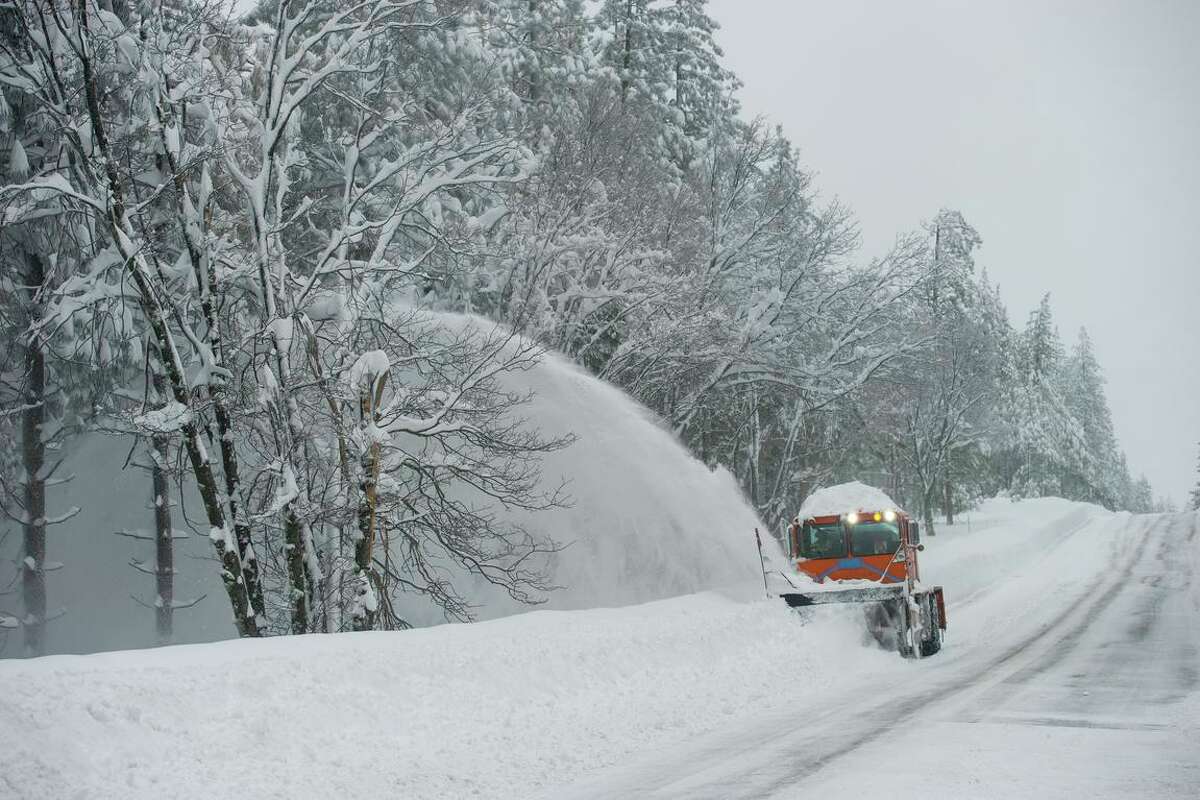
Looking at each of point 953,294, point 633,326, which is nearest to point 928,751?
point 633,326

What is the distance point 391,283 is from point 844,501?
8099 millimetres

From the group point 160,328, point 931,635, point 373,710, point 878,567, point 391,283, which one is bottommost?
point 931,635

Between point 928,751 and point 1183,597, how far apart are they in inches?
694

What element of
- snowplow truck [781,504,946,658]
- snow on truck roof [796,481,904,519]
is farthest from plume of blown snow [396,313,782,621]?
snow on truck roof [796,481,904,519]

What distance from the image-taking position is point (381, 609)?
13445mm

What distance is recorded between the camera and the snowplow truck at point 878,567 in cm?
1459

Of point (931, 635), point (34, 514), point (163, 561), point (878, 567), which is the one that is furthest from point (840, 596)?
point (34, 514)

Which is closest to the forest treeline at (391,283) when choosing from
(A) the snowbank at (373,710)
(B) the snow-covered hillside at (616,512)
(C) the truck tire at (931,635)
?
(B) the snow-covered hillside at (616,512)

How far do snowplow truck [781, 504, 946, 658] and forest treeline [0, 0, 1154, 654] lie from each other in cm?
453

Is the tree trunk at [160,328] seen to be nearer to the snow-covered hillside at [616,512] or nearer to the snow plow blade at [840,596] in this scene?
the snow-covered hillside at [616,512]

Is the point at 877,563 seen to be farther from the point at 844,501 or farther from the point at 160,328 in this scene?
the point at 160,328

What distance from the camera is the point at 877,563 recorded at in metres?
15.5

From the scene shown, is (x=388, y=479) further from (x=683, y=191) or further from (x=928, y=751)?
(x=683, y=191)

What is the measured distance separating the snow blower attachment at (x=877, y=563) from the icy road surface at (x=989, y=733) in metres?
0.59
